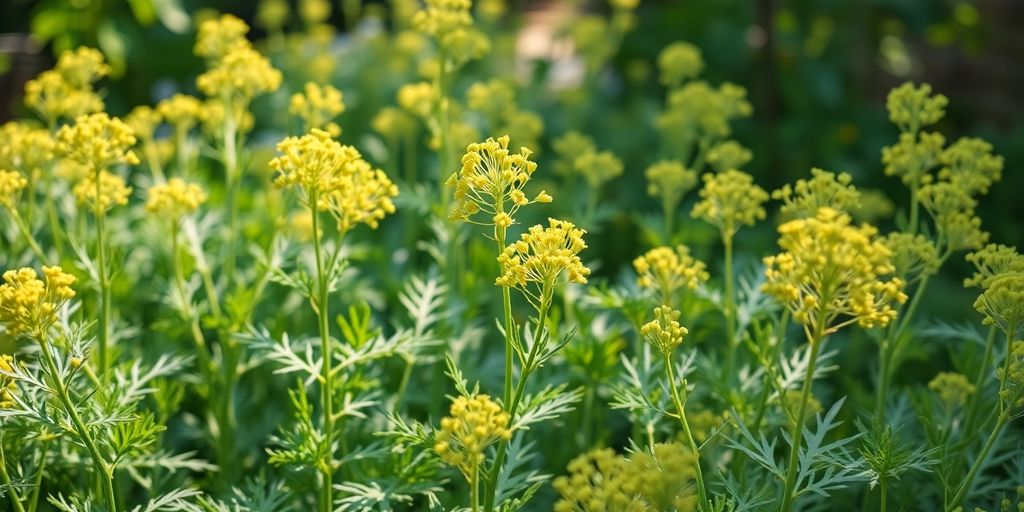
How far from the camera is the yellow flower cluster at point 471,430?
54.7 inches

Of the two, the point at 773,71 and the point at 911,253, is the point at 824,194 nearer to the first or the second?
the point at 911,253

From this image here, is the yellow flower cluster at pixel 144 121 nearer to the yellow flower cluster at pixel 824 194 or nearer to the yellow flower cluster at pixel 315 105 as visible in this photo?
the yellow flower cluster at pixel 315 105

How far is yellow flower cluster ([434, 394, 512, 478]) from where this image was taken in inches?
54.7

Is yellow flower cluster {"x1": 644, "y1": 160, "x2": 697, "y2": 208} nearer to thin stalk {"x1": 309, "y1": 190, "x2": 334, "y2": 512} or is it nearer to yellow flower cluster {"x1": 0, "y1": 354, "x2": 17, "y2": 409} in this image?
thin stalk {"x1": 309, "y1": 190, "x2": 334, "y2": 512}

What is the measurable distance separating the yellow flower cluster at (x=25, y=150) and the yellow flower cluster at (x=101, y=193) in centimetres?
16

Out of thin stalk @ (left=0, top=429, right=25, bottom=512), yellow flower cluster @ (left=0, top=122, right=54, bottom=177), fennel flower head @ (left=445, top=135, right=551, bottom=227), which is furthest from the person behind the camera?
yellow flower cluster @ (left=0, top=122, right=54, bottom=177)

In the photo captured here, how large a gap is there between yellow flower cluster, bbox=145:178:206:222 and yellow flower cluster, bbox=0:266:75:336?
1.23ft

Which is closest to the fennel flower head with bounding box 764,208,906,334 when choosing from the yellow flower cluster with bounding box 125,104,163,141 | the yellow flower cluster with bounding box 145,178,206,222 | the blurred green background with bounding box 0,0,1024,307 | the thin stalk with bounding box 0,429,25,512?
the yellow flower cluster with bounding box 145,178,206,222

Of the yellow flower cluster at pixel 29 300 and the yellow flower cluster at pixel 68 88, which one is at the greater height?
the yellow flower cluster at pixel 68 88

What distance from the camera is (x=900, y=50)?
195 inches

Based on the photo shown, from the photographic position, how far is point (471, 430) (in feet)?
4.60

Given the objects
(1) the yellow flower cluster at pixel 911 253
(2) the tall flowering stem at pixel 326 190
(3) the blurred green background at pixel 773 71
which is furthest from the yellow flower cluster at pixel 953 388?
(3) the blurred green background at pixel 773 71

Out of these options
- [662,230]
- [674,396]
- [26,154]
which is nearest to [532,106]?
[662,230]

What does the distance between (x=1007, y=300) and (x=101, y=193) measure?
5.46 ft
